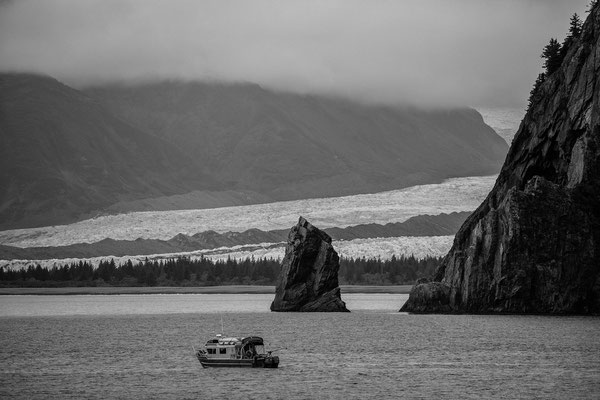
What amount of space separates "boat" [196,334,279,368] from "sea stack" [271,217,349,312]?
6114cm

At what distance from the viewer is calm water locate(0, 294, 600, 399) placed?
279ft

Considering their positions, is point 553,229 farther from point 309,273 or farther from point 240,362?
point 240,362

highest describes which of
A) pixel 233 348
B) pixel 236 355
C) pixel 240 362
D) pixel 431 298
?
pixel 431 298

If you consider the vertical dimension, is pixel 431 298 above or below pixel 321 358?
above

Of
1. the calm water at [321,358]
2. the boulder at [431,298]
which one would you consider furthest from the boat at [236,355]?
the boulder at [431,298]

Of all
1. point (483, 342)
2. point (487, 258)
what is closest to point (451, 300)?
point (487, 258)

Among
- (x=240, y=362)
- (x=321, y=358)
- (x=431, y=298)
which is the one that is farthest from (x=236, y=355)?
(x=431, y=298)

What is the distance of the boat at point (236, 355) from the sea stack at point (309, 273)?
61.1 m

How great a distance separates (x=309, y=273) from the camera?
163m

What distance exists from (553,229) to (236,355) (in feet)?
172

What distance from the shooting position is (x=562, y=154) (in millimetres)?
149250

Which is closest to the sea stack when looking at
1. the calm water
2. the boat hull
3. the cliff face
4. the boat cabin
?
the calm water

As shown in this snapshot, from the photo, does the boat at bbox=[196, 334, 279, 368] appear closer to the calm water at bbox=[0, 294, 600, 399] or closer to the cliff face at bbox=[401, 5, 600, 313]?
the calm water at bbox=[0, 294, 600, 399]

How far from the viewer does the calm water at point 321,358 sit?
84938 millimetres
